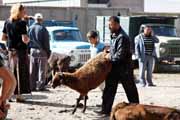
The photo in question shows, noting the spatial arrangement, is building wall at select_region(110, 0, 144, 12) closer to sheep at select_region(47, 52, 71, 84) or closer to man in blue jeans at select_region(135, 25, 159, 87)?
man in blue jeans at select_region(135, 25, 159, 87)

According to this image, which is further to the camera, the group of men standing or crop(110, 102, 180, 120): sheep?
the group of men standing

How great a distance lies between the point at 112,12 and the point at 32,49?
19.8 m

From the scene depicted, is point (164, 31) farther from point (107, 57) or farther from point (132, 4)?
point (132, 4)

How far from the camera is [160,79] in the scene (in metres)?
18.6

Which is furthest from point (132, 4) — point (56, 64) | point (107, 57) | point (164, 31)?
point (107, 57)

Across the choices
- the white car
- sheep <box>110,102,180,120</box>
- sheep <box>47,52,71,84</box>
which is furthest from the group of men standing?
the white car

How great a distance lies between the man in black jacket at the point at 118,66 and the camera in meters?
9.34

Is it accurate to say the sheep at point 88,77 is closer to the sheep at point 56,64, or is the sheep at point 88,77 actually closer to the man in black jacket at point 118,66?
the man in black jacket at point 118,66

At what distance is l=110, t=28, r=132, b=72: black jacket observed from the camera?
Answer: 9320mm

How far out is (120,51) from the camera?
933cm

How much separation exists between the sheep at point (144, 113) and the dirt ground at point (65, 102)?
3.26 meters

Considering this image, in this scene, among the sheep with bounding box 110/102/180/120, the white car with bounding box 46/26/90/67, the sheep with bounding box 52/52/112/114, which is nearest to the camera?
the sheep with bounding box 110/102/180/120

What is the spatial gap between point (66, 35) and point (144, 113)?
46.1 feet

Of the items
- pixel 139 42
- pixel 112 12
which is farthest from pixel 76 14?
pixel 139 42
